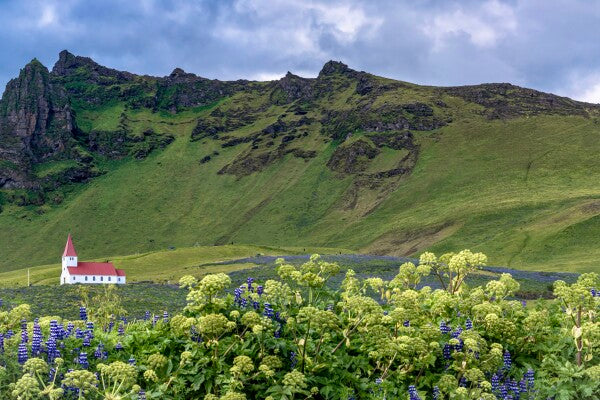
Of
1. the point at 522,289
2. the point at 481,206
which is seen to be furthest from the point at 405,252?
the point at 522,289

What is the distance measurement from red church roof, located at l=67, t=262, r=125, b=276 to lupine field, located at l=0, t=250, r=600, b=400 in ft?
266

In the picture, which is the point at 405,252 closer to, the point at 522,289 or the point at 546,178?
the point at 546,178

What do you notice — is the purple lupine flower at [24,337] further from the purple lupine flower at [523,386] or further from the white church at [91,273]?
the white church at [91,273]

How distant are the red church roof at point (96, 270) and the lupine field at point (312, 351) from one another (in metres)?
80.9

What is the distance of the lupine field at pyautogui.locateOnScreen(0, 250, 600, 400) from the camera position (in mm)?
7031

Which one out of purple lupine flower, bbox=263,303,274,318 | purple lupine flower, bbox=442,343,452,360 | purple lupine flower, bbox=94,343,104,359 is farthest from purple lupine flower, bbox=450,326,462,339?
purple lupine flower, bbox=94,343,104,359

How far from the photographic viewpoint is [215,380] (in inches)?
277

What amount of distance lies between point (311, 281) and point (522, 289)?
148 ft

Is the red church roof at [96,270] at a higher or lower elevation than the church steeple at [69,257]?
lower

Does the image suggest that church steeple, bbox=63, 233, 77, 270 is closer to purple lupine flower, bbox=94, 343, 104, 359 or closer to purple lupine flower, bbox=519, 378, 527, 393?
purple lupine flower, bbox=94, 343, 104, 359

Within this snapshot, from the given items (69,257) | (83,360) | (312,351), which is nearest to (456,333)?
(312,351)

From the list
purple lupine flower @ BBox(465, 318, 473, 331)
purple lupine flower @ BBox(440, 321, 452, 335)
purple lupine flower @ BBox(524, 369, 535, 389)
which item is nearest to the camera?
purple lupine flower @ BBox(524, 369, 535, 389)

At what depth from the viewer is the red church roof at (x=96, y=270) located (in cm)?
8575

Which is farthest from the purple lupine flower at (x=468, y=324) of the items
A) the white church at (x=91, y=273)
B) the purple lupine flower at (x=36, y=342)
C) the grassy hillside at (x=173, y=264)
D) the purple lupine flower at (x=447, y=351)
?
the white church at (x=91, y=273)
